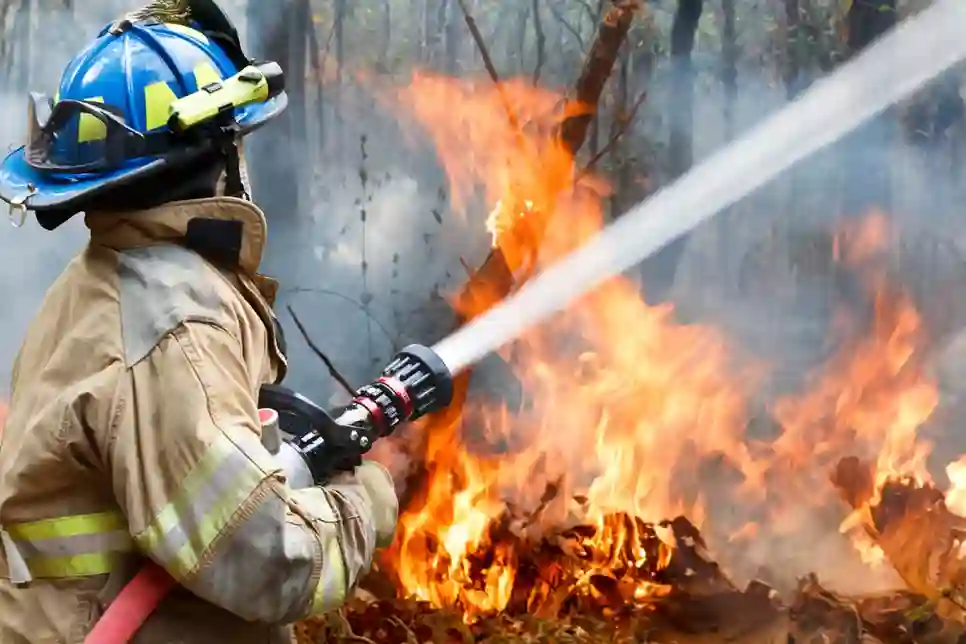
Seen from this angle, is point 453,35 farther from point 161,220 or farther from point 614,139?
point 161,220

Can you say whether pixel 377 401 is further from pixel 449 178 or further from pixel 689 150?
pixel 689 150

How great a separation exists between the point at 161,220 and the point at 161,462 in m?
0.45

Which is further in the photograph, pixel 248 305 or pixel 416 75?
pixel 416 75

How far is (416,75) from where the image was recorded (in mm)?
3910

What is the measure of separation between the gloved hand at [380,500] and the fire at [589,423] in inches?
Result: 73.2

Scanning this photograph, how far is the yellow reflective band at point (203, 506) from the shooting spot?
1539 mm

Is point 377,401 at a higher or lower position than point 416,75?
lower

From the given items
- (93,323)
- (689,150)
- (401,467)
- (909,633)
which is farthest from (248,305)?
(909,633)

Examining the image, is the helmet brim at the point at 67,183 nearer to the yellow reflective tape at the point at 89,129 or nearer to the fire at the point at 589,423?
the yellow reflective tape at the point at 89,129

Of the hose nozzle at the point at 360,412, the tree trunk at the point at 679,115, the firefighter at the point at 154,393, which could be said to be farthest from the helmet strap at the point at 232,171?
the tree trunk at the point at 679,115

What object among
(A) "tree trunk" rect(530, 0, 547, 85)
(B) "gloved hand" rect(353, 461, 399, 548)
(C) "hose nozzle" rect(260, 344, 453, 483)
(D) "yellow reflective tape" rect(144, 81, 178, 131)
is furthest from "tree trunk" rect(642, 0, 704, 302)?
(D) "yellow reflective tape" rect(144, 81, 178, 131)

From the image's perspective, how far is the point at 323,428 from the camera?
6.44 ft

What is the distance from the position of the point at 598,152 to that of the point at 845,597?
2.01 meters

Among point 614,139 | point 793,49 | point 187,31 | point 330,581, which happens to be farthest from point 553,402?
point 187,31
